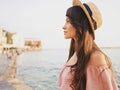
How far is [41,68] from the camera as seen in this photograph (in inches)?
88.7

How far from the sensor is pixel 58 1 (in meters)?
2.17

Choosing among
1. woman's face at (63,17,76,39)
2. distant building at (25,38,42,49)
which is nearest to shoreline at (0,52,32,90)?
distant building at (25,38,42,49)

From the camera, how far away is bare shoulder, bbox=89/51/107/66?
71 cm

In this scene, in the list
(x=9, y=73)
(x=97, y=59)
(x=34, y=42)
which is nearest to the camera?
(x=97, y=59)

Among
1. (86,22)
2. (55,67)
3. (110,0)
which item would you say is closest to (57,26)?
(55,67)

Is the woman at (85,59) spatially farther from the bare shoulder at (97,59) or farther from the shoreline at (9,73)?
the shoreline at (9,73)

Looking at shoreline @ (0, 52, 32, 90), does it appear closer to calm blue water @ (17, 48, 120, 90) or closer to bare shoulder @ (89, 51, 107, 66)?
calm blue water @ (17, 48, 120, 90)

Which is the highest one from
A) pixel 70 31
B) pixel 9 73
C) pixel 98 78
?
pixel 70 31

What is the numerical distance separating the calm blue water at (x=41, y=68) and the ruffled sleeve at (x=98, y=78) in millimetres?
1425

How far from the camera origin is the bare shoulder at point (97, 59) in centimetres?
71

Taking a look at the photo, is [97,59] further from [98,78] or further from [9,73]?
[9,73]

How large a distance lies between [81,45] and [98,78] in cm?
10

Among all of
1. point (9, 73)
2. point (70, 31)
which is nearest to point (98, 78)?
point (70, 31)

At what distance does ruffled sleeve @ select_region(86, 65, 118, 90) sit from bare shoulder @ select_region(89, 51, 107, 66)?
0.4 inches
